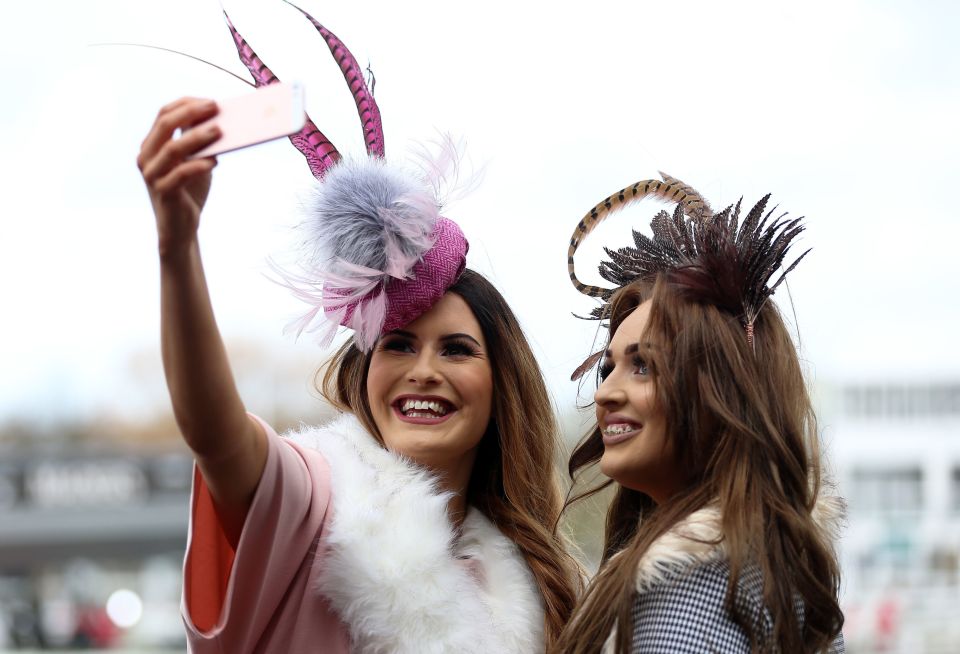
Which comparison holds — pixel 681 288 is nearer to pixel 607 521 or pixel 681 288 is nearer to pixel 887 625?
pixel 607 521

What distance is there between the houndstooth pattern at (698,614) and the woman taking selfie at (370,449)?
0.49m

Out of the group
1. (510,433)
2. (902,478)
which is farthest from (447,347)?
(902,478)

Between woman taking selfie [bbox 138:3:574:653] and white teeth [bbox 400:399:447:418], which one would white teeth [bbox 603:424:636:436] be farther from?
white teeth [bbox 400:399:447:418]

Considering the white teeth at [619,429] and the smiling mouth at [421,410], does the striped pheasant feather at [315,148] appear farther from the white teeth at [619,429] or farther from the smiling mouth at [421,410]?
the white teeth at [619,429]

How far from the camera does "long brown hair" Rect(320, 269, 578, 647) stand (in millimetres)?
3305

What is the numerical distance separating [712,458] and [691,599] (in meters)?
0.32

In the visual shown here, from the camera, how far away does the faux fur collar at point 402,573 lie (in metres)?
2.72

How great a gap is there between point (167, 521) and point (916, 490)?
31.0 m

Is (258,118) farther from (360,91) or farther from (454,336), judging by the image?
(454,336)

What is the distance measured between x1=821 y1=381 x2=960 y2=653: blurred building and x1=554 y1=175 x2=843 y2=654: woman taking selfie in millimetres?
45324

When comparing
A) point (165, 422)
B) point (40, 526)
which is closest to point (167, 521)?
point (40, 526)

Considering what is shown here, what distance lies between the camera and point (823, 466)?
2969 mm

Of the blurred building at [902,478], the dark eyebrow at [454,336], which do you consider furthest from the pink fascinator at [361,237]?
the blurred building at [902,478]

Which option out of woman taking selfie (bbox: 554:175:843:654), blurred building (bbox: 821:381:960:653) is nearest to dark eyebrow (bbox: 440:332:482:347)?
woman taking selfie (bbox: 554:175:843:654)
